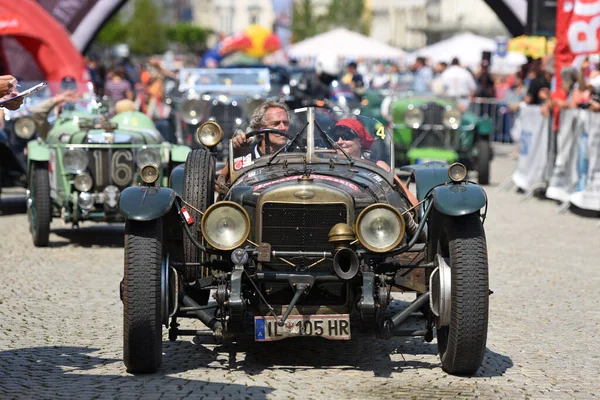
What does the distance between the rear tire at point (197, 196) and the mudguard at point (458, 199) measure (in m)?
1.35

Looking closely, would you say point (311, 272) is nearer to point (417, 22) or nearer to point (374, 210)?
point (374, 210)

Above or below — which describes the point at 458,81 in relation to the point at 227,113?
above

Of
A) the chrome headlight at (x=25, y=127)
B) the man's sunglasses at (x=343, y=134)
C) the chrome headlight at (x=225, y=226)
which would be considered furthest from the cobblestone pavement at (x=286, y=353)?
the chrome headlight at (x=25, y=127)

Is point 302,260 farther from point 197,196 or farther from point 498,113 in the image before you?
point 498,113

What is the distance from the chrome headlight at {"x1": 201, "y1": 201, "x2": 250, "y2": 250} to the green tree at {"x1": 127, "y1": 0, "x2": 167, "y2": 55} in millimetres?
81500

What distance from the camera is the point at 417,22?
85.8 metres

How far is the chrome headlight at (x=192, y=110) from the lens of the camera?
18672 mm

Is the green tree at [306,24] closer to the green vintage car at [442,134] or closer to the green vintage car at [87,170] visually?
the green vintage car at [442,134]

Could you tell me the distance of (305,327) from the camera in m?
6.44

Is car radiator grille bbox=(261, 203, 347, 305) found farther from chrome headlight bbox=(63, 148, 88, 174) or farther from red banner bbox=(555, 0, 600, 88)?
red banner bbox=(555, 0, 600, 88)

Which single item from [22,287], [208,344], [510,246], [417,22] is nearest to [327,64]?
[510,246]

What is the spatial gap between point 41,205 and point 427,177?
4768 millimetres

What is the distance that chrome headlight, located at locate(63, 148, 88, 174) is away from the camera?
1175 centimetres

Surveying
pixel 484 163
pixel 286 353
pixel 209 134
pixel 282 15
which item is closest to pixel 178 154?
pixel 209 134
